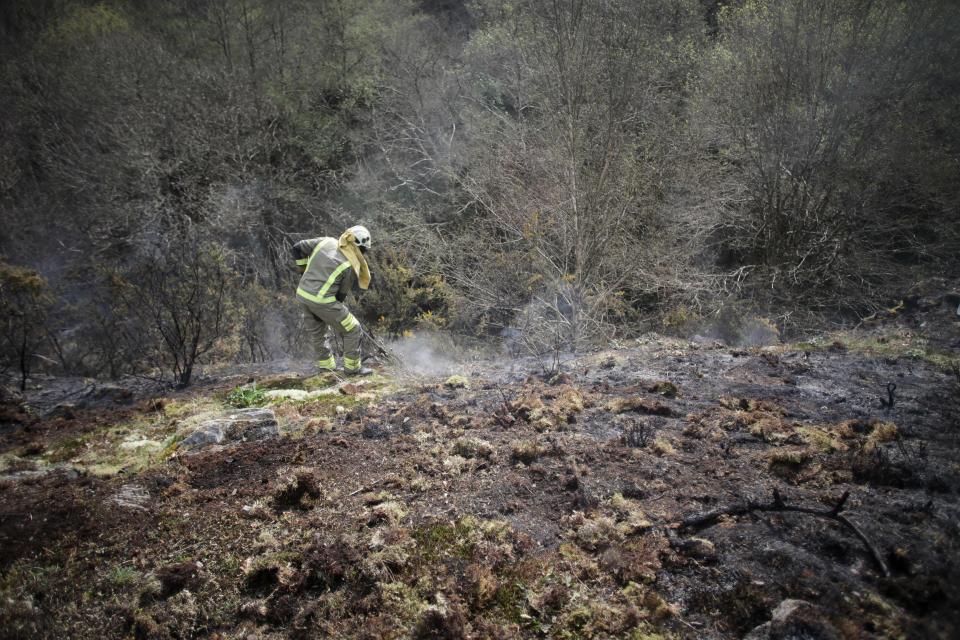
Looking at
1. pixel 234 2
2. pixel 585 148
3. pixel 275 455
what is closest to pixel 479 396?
pixel 275 455

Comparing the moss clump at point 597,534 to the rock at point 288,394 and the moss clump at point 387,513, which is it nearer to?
the moss clump at point 387,513

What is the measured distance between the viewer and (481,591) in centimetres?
200

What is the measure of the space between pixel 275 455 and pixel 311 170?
506 inches

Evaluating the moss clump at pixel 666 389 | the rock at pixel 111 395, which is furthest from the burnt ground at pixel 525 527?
the rock at pixel 111 395

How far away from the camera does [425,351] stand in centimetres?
916

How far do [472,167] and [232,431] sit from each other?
9.13 meters

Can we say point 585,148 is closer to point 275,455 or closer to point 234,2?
point 275,455

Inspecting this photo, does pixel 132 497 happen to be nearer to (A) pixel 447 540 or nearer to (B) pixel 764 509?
(A) pixel 447 540

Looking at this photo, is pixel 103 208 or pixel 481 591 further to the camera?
pixel 103 208

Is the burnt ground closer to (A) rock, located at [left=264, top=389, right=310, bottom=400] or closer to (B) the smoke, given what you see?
(A) rock, located at [left=264, top=389, right=310, bottom=400]

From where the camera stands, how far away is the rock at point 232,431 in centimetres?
360

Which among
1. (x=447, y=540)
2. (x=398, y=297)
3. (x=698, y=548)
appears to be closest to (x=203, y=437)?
(x=447, y=540)

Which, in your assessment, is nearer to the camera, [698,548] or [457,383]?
[698,548]

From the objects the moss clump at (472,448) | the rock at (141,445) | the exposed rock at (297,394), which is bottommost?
the exposed rock at (297,394)
